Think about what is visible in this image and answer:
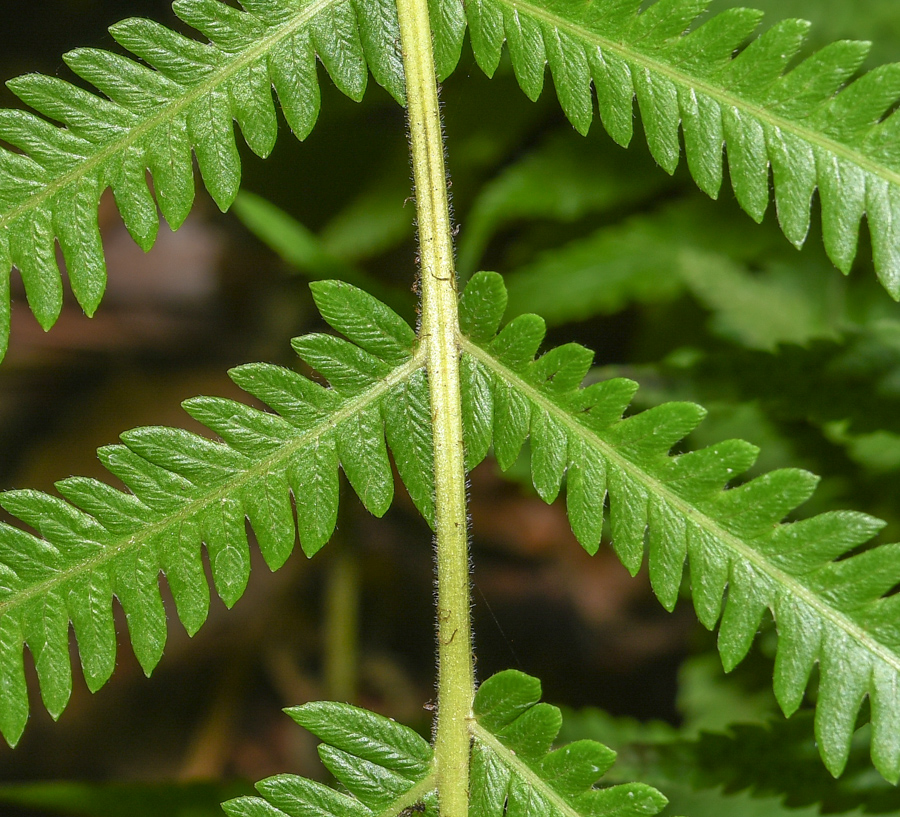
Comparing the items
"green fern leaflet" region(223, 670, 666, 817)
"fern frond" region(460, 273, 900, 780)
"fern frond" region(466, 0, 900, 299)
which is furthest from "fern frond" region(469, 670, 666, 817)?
"fern frond" region(466, 0, 900, 299)

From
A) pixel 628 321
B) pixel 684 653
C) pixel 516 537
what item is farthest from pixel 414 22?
pixel 684 653

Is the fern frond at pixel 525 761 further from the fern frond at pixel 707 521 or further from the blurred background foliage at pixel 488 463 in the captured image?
the fern frond at pixel 707 521

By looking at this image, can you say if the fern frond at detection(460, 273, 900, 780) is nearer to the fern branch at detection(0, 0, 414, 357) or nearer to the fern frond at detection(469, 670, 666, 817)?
the fern frond at detection(469, 670, 666, 817)

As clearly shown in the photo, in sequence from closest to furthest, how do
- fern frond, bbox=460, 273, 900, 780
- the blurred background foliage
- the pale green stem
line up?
fern frond, bbox=460, 273, 900, 780 → the blurred background foliage → the pale green stem

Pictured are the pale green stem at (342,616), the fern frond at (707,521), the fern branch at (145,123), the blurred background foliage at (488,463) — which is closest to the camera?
the fern frond at (707,521)

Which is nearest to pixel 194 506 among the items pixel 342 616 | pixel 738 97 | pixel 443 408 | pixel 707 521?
pixel 443 408

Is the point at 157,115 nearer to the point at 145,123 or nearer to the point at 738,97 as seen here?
the point at 145,123


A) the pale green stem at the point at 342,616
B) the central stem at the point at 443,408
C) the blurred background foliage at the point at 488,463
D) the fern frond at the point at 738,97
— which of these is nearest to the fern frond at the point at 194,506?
the central stem at the point at 443,408
